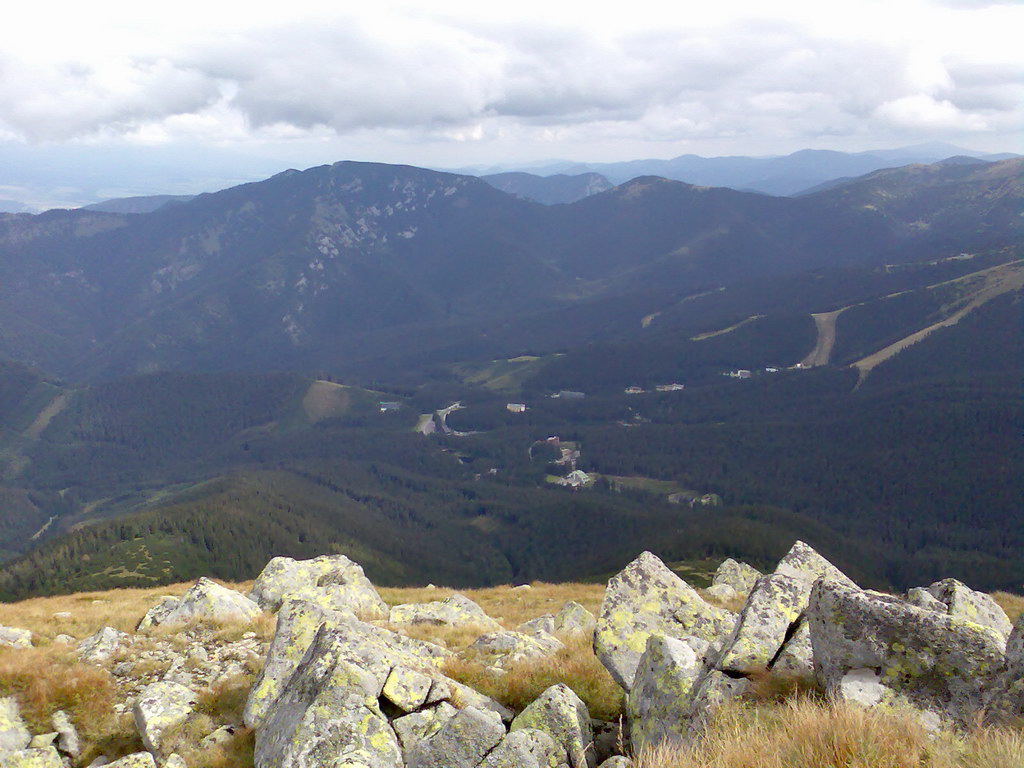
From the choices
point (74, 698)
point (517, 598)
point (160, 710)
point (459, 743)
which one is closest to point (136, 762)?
point (160, 710)

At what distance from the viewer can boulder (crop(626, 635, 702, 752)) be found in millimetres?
13305

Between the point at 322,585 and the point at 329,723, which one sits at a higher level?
the point at 329,723

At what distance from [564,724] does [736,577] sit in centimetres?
5365

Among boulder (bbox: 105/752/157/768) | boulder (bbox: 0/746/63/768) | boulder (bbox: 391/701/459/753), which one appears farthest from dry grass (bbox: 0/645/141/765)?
boulder (bbox: 391/701/459/753)

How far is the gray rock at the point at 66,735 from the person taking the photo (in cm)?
1673

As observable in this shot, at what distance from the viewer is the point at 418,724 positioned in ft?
45.5

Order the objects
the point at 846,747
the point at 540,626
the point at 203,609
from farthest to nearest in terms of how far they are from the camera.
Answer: the point at 540,626
the point at 203,609
the point at 846,747

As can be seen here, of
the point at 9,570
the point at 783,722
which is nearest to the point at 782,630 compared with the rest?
the point at 783,722

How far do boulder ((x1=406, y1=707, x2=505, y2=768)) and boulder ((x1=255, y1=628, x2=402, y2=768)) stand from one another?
0.66 m

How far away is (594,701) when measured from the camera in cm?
1689

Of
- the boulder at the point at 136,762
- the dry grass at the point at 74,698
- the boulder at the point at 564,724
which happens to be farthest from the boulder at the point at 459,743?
the dry grass at the point at 74,698

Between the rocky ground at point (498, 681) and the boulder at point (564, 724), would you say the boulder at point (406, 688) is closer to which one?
the rocky ground at point (498, 681)

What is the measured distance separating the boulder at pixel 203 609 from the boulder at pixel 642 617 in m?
Result: 18.4

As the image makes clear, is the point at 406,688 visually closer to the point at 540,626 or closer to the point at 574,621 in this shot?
the point at 540,626
